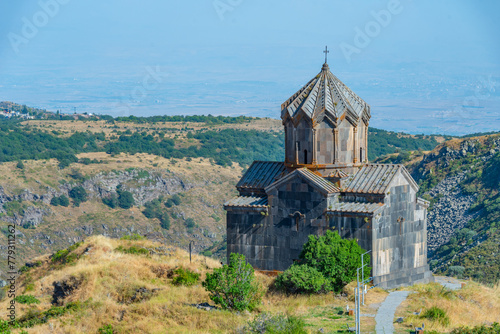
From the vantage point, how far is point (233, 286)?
24.2m

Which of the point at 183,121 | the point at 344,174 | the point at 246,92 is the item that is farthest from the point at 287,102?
the point at 183,121

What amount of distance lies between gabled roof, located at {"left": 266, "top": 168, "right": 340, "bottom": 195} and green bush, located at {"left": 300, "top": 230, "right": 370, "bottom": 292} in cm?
180

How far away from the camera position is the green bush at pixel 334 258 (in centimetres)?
2692

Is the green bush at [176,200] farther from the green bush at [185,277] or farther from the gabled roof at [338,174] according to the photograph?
the gabled roof at [338,174]

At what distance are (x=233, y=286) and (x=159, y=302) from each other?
2.78 m

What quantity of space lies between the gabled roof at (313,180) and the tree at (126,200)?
62.1 metres

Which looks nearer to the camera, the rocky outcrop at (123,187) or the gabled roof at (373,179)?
the gabled roof at (373,179)

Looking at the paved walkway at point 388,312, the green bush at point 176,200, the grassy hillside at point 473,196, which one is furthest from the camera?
the green bush at point 176,200

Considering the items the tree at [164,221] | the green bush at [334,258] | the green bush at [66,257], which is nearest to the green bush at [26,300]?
the green bush at [66,257]

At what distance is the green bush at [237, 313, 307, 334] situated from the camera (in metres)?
21.6

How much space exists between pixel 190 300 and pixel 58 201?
63.6 m

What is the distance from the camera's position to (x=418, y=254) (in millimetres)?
30312

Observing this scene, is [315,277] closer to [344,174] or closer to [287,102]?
[344,174]

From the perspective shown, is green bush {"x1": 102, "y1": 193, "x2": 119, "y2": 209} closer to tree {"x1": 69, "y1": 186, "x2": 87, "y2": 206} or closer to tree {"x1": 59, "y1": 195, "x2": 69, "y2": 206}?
tree {"x1": 69, "y1": 186, "x2": 87, "y2": 206}
